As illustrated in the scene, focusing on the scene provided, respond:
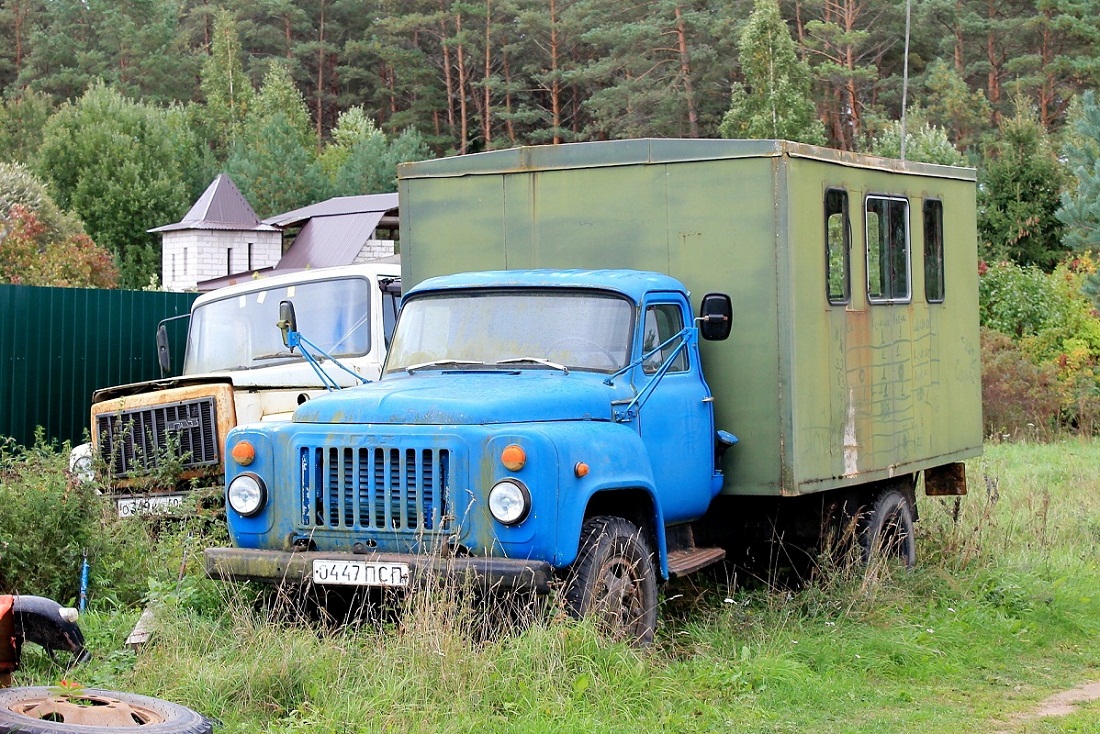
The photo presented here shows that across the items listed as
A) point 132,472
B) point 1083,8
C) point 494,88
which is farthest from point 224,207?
point 132,472

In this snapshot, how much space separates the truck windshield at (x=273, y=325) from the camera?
448 inches

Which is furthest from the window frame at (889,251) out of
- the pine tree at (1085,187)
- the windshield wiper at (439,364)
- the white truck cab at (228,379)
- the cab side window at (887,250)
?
the pine tree at (1085,187)

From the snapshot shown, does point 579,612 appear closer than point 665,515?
Yes

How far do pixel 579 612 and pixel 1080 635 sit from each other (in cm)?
400

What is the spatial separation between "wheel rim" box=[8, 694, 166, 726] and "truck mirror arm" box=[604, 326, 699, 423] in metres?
2.94

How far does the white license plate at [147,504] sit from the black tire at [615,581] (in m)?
3.68

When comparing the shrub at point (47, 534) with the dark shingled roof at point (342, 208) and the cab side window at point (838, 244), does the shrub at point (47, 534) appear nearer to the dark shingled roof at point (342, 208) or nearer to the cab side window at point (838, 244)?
the cab side window at point (838, 244)

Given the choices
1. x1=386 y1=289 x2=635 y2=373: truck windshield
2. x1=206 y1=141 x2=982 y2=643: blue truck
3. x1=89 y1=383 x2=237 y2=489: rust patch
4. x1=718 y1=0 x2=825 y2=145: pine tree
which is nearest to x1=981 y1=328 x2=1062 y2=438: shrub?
x1=206 y1=141 x2=982 y2=643: blue truck

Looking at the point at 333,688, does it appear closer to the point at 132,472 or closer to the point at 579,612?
the point at 579,612

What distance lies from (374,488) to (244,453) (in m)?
0.77

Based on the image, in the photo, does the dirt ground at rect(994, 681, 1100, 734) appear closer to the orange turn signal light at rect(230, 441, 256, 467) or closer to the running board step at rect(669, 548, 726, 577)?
the running board step at rect(669, 548, 726, 577)

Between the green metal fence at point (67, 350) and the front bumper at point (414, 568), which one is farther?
the green metal fence at point (67, 350)

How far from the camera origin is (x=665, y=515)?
809 centimetres

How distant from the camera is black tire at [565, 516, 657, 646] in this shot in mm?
6973
